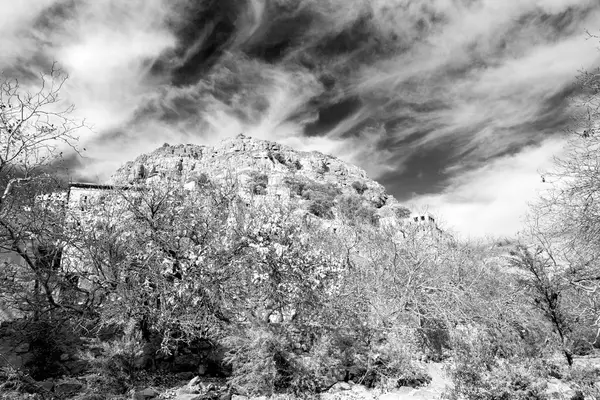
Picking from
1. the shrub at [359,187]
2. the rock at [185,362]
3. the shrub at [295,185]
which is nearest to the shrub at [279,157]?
the shrub at [359,187]

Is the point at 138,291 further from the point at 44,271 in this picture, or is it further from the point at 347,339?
the point at 347,339

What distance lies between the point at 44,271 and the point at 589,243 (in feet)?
47.0

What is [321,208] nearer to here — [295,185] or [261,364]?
[295,185]

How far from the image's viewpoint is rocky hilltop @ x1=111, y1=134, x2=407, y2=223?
68.4 m

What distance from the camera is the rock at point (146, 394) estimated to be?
314 inches

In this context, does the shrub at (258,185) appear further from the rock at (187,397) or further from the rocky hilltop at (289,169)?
the rock at (187,397)

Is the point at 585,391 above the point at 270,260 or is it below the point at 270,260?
below

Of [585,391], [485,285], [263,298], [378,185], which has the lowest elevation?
[585,391]

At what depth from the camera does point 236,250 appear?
35.8 feet

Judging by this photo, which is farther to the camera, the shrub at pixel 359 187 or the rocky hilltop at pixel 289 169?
the shrub at pixel 359 187

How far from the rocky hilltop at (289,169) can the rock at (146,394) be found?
141ft

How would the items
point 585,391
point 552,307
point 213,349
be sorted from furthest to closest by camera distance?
point 552,307, point 213,349, point 585,391

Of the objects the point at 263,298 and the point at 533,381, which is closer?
the point at 533,381

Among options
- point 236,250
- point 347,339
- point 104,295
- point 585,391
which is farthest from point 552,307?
point 104,295
